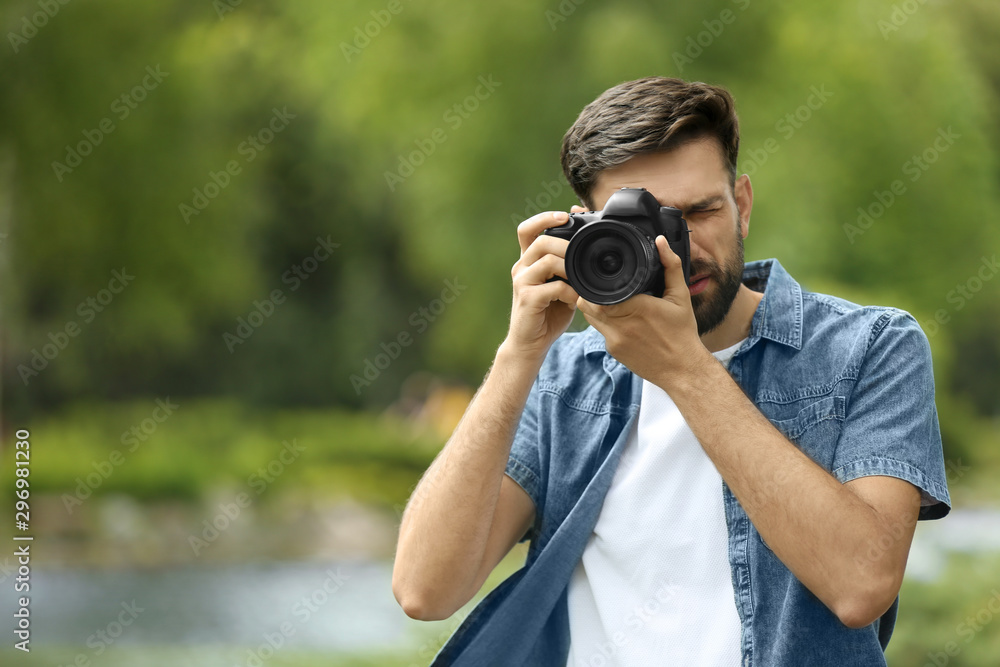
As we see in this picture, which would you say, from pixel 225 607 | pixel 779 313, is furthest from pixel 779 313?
pixel 225 607

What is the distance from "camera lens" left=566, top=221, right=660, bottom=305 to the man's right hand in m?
0.06

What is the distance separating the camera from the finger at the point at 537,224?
175 centimetres

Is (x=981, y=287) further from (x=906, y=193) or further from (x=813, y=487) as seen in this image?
(x=813, y=487)

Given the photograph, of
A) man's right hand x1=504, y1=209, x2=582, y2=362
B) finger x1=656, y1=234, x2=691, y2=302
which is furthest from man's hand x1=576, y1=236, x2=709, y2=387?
man's right hand x1=504, y1=209, x2=582, y2=362

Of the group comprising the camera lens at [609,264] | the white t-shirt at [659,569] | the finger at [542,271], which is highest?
the camera lens at [609,264]

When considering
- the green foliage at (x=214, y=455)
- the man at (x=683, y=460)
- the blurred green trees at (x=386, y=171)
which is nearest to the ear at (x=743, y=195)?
the man at (x=683, y=460)

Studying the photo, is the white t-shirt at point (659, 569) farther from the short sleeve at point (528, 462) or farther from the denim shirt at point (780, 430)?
the short sleeve at point (528, 462)

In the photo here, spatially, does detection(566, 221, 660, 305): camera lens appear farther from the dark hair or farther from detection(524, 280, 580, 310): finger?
the dark hair

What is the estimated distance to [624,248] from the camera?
1.62 meters

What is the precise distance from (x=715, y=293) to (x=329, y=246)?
13620 mm

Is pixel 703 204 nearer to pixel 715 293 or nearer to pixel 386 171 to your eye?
pixel 715 293

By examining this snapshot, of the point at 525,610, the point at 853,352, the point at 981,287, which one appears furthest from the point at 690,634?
the point at 981,287

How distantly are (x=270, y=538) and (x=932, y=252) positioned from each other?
23.3 feet

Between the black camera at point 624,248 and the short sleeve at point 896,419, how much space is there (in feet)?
1.10
